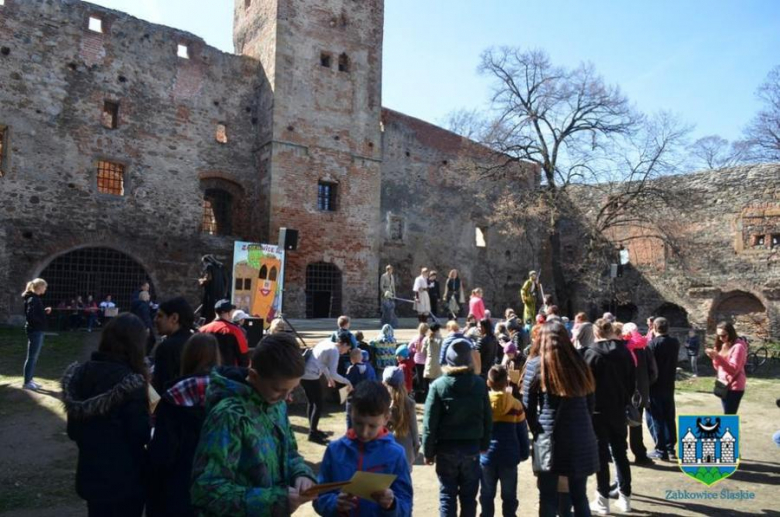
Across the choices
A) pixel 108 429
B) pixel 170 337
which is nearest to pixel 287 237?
pixel 170 337

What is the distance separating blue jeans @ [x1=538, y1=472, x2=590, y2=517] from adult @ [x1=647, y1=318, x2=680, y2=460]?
10.3 ft

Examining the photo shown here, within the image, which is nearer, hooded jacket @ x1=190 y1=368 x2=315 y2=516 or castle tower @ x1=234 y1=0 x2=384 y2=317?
hooded jacket @ x1=190 y1=368 x2=315 y2=516

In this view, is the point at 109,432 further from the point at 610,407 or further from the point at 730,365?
the point at 730,365

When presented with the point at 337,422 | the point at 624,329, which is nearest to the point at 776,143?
the point at 624,329

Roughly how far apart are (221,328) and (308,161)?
13171mm

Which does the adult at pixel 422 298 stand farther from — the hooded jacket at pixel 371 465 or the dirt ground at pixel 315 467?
the hooded jacket at pixel 371 465

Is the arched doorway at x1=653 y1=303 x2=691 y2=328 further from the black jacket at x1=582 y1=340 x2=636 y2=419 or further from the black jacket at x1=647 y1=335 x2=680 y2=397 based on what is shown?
the black jacket at x1=582 y1=340 x2=636 y2=419

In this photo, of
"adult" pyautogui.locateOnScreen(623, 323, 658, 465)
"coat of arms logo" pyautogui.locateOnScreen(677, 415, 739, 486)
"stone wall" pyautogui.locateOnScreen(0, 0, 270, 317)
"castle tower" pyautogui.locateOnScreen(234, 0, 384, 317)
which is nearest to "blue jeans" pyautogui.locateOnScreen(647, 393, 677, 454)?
"coat of arms logo" pyautogui.locateOnScreen(677, 415, 739, 486)

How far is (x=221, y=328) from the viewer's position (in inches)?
211

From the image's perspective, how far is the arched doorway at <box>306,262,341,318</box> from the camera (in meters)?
18.3

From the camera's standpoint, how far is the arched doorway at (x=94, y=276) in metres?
15.1

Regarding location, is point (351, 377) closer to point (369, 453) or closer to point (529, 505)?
point (529, 505)

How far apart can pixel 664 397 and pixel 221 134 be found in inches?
617

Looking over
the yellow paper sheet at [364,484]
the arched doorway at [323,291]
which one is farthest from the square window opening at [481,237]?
the yellow paper sheet at [364,484]
